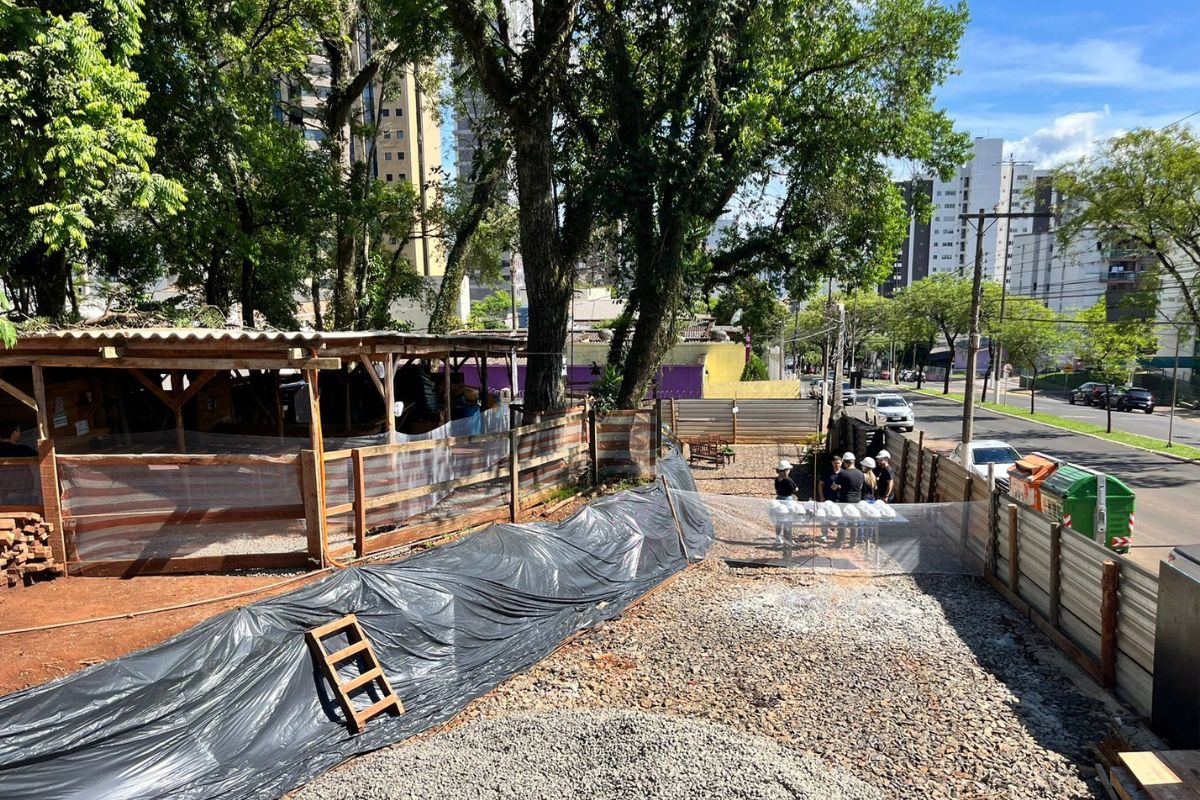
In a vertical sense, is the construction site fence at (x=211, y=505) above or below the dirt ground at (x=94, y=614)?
above

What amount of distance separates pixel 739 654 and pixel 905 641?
5.80 feet

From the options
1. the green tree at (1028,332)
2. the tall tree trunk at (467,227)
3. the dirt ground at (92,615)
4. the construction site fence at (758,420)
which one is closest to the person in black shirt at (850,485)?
the dirt ground at (92,615)

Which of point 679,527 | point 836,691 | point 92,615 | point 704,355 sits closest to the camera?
point 836,691

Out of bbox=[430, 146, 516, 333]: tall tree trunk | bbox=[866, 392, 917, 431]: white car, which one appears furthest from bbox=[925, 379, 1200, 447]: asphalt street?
bbox=[430, 146, 516, 333]: tall tree trunk

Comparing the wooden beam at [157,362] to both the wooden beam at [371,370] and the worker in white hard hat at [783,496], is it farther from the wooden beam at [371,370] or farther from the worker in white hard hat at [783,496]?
the worker in white hard hat at [783,496]

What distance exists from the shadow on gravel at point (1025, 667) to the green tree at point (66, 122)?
12450 millimetres

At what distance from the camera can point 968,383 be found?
66.8 feet

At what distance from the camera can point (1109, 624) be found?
6.23m

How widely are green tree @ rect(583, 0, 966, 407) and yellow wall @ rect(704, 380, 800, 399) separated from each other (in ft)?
37.0

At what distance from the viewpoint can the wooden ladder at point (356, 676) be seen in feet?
18.6

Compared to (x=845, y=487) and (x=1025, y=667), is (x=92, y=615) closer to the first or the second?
(x=1025, y=667)

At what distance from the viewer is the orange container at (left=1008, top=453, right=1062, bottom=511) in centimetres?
979

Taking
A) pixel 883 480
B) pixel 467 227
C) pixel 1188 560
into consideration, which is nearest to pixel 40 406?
pixel 1188 560

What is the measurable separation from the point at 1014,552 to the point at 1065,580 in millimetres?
1194
